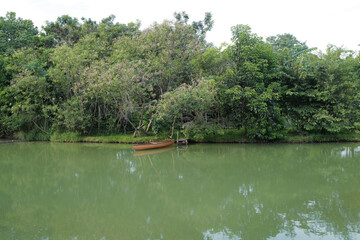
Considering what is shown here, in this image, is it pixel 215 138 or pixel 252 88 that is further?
pixel 215 138

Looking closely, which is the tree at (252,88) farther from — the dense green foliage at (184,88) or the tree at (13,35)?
the tree at (13,35)

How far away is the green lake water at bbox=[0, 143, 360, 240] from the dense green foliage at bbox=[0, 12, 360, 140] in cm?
380

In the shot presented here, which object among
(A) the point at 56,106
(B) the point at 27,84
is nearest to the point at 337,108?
(A) the point at 56,106

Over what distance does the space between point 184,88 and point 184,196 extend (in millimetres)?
9531

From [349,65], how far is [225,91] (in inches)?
299

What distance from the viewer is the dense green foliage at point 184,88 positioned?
16953 millimetres

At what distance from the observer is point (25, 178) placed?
10203 millimetres

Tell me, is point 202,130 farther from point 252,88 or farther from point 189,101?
point 252,88

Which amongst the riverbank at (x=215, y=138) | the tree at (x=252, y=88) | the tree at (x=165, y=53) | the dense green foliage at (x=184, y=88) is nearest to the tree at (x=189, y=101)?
the dense green foliage at (x=184, y=88)

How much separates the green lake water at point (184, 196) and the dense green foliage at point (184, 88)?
3.80 m

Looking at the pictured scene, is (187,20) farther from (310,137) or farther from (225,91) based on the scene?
(310,137)

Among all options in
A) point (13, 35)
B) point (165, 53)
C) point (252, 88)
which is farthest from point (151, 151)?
point (13, 35)

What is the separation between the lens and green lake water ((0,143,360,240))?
18.6 ft

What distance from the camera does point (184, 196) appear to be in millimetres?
7840
